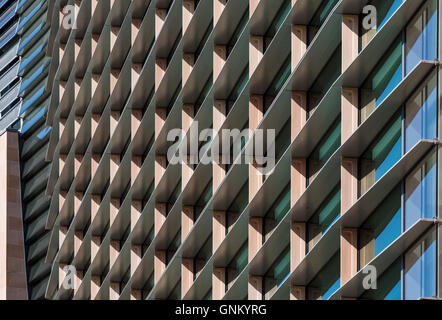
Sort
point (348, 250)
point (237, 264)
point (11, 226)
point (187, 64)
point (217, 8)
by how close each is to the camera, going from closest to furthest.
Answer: point (348, 250), point (237, 264), point (217, 8), point (187, 64), point (11, 226)

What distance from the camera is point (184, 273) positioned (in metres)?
40.2

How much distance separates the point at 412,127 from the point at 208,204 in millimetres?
13685

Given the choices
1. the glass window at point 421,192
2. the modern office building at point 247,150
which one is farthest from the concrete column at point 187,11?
the glass window at point 421,192

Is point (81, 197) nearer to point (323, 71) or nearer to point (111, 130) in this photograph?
point (111, 130)

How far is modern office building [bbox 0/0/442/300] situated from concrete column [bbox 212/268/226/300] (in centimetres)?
5

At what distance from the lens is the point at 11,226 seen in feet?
262

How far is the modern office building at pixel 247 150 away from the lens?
24.5 metres

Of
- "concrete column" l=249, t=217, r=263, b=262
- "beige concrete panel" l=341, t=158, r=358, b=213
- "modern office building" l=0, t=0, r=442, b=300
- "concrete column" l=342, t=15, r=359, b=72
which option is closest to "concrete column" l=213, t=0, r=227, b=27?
"modern office building" l=0, t=0, r=442, b=300

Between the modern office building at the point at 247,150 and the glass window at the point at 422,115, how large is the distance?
50 millimetres

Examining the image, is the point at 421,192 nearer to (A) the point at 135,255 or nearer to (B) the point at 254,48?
(B) the point at 254,48

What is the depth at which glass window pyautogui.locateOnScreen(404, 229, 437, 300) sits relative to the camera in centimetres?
2264

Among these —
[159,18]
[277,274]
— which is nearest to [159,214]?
[159,18]

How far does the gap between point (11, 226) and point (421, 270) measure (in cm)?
5896
